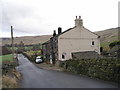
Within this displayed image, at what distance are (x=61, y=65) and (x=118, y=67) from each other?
18.6 metres

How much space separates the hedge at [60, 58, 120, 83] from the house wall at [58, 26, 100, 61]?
10123 millimetres

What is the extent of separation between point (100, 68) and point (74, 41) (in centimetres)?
1826

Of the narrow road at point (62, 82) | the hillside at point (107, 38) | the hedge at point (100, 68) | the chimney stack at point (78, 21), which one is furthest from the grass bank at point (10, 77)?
the hillside at point (107, 38)

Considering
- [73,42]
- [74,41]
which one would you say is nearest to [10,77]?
[73,42]

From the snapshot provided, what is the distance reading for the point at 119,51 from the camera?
137 ft

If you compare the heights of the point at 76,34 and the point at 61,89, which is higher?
the point at 76,34

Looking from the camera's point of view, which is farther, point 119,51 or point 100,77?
point 119,51

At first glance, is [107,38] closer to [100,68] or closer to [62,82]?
[100,68]

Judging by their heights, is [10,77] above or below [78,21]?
below

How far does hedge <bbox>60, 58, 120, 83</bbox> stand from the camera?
17422mm

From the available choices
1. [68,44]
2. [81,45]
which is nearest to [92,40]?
[81,45]

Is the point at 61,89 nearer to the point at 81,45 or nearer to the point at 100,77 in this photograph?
the point at 100,77

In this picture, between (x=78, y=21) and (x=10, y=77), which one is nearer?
(x=10, y=77)

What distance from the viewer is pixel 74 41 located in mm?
38062
